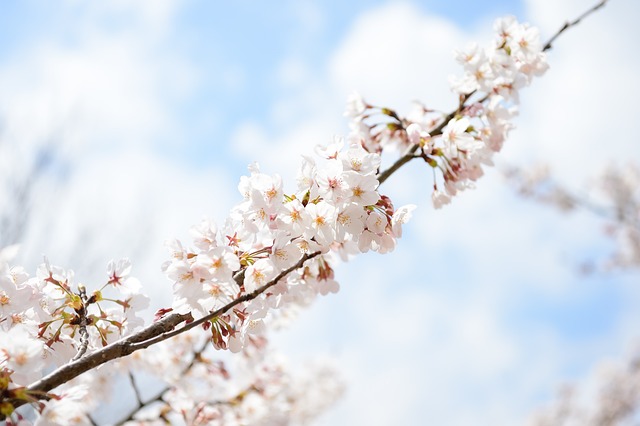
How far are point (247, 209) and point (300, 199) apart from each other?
159 millimetres

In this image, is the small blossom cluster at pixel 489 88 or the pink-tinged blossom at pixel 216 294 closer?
the pink-tinged blossom at pixel 216 294

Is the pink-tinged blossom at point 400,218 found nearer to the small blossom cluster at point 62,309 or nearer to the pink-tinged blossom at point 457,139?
the pink-tinged blossom at point 457,139

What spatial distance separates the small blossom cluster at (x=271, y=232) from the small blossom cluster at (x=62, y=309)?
28cm

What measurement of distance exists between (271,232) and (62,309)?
2.27 feet

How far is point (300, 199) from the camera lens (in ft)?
5.06

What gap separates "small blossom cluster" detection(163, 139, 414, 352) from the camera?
56.8 inches

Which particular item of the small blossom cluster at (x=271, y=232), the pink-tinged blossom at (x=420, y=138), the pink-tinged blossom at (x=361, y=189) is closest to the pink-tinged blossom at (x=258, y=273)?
the small blossom cluster at (x=271, y=232)

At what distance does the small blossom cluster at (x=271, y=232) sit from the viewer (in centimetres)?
144

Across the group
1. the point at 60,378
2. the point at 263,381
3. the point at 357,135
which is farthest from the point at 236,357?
the point at 60,378

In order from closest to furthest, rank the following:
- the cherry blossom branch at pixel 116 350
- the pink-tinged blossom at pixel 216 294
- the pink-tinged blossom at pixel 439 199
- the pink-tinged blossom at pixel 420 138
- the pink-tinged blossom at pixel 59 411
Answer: the cherry blossom branch at pixel 116 350, the pink-tinged blossom at pixel 59 411, the pink-tinged blossom at pixel 216 294, the pink-tinged blossom at pixel 420 138, the pink-tinged blossom at pixel 439 199

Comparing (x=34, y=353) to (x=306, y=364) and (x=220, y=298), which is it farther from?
(x=306, y=364)

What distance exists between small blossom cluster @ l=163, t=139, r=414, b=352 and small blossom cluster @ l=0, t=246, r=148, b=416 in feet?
0.91

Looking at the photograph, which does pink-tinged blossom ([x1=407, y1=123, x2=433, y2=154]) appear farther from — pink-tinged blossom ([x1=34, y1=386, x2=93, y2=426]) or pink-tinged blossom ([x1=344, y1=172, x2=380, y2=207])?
pink-tinged blossom ([x1=34, y1=386, x2=93, y2=426])

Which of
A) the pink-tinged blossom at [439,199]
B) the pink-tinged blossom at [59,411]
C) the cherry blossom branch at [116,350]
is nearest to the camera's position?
the cherry blossom branch at [116,350]
